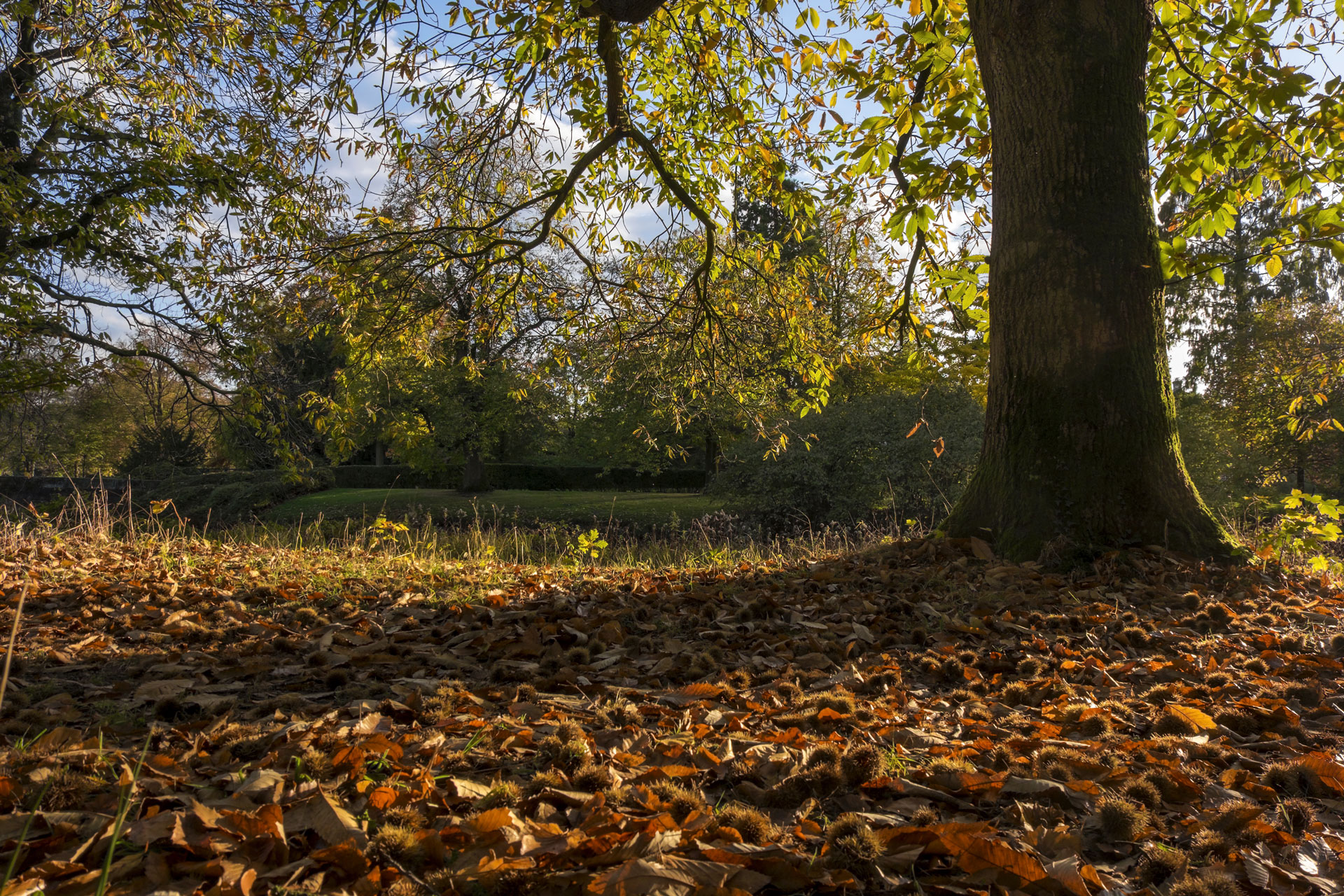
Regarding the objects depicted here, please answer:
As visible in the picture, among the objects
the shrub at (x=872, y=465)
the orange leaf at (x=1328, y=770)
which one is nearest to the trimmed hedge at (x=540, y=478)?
the shrub at (x=872, y=465)

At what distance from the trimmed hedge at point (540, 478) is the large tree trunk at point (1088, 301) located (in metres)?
22.4

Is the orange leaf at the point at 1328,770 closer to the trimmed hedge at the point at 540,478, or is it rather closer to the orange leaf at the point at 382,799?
the orange leaf at the point at 382,799

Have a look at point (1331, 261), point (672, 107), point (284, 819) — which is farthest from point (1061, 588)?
point (1331, 261)

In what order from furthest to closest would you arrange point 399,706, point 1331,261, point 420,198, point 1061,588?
point 1331,261 → point 420,198 → point 1061,588 → point 399,706

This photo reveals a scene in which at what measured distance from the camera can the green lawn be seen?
1700 cm

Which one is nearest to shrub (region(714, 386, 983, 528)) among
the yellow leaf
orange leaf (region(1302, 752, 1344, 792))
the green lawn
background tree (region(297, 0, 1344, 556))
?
the green lawn

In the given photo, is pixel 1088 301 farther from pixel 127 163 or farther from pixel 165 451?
pixel 165 451

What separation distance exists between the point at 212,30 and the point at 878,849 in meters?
7.23

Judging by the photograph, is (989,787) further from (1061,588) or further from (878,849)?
(1061,588)

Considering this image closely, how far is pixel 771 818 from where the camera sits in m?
1.65

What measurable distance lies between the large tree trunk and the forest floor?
1.29 feet

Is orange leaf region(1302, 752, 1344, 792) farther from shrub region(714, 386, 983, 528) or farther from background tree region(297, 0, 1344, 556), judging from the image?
shrub region(714, 386, 983, 528)

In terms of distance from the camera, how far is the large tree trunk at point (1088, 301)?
15.1 ft

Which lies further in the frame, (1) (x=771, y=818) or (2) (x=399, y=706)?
(2) (x=399, y=706)
